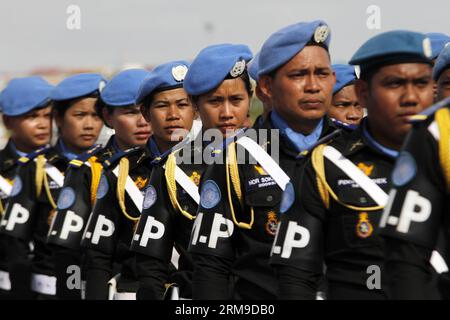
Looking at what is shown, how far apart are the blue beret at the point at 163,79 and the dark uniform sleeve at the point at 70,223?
1156 mm

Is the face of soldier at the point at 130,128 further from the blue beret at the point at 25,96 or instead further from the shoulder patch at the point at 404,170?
the shoulder patch at the point at 404,170

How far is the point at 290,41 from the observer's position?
19.2 feet

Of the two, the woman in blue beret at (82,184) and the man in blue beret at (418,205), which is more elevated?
the man in blue beret at (418,205)

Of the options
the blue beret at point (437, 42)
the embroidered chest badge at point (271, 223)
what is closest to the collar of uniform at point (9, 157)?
the blue beret at point (437, 42)

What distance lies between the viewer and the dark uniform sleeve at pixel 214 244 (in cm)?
585

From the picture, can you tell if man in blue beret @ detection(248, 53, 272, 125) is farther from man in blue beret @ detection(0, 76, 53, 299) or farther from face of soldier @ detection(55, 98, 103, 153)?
man in blue beret @ detection(0, 76, 53, 299)

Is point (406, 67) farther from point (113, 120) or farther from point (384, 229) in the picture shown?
point (113, 120)

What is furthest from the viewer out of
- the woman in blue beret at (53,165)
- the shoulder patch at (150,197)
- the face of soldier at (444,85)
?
the woman in blue beret at (53,165)

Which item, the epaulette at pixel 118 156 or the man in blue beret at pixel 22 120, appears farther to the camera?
the man in blue beret at pixel 22 120

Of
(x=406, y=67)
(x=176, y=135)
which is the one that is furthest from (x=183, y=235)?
(x=406, y=67)

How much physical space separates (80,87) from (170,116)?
243 cm

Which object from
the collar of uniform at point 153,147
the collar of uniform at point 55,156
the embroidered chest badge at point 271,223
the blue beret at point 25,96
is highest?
the embroidered chest badge at point 271,223

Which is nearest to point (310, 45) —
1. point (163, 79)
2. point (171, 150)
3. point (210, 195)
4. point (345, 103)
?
point (210, 195)

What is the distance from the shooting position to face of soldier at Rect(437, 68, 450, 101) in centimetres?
674
